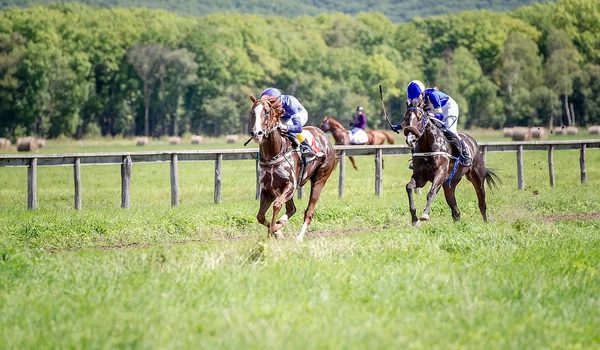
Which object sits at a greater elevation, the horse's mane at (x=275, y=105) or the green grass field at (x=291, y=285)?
the horse's mane at (x=275, y=105)

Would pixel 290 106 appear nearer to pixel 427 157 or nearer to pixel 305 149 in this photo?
pixel 305 149

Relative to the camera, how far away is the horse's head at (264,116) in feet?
40.8

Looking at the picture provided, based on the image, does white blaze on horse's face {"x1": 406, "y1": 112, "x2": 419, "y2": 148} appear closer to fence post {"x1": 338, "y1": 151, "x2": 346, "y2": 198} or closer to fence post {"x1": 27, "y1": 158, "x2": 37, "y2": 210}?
fence post {"x1": 338, "y1": 151, "x2": 346, "y2": 198}

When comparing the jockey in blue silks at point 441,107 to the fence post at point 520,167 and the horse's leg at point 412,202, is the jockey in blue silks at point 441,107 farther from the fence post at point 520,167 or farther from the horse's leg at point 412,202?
Answer: the fence post at point 520,167

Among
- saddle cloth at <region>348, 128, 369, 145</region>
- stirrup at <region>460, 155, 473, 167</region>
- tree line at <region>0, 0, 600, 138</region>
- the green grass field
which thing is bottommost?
the green grass field

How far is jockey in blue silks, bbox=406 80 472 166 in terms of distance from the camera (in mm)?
15297

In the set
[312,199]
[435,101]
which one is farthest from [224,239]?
[435,101]

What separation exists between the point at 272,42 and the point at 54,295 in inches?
4344

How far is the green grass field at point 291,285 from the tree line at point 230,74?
66020mm

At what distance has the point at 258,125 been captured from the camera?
41.0ft

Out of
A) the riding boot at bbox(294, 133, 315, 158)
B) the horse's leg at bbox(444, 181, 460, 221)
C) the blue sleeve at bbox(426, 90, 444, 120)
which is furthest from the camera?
the horse's leg at bbox(444, 181, 460, 221)

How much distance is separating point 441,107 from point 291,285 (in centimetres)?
806

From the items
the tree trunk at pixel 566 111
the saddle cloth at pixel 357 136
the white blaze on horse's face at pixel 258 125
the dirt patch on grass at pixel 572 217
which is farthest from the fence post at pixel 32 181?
the tree trunk at pixel 566 111

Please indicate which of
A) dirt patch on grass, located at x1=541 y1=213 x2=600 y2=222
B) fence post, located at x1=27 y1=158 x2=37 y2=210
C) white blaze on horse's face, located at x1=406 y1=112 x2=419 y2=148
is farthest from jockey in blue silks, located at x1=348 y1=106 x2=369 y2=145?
white blaze on horse's face, located at x1=406 y1=112 x2=419 y2=148
